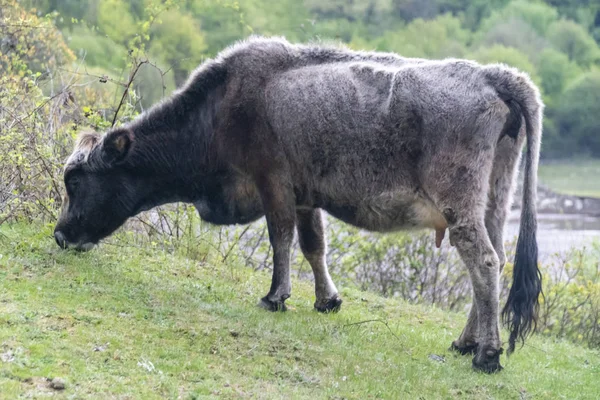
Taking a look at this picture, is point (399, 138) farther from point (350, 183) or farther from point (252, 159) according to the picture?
point (252, 159)

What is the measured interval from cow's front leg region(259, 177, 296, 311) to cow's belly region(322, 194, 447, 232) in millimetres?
442

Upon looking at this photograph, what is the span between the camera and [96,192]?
32.2 ft

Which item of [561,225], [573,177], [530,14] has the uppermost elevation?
[530,14]

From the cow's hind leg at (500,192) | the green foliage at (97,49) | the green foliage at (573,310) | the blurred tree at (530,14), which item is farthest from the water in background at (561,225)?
the blurred tree at (530,14)

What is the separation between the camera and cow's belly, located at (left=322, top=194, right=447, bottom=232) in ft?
26.9

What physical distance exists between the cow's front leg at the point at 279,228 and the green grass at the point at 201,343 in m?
0.30

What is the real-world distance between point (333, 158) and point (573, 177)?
4862 cm

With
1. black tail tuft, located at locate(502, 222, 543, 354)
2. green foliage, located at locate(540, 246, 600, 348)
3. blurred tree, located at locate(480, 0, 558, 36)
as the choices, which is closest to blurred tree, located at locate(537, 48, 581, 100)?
blurred tree, located at locate(480, 0, 558, 36)

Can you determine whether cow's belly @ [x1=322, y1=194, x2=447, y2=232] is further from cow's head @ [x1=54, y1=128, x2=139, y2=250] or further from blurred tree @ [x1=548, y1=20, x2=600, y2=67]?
blurred tree @ [x1=548, y1=20, x2=600, y2=67]

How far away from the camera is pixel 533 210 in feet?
26.1

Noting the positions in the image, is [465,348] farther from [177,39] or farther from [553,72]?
[553,72]

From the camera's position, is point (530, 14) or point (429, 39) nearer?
point (429, 39)

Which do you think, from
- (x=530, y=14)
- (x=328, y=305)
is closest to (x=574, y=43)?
(x=530, y=14)

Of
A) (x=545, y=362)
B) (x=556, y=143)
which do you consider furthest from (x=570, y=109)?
(x=545, y=362)
